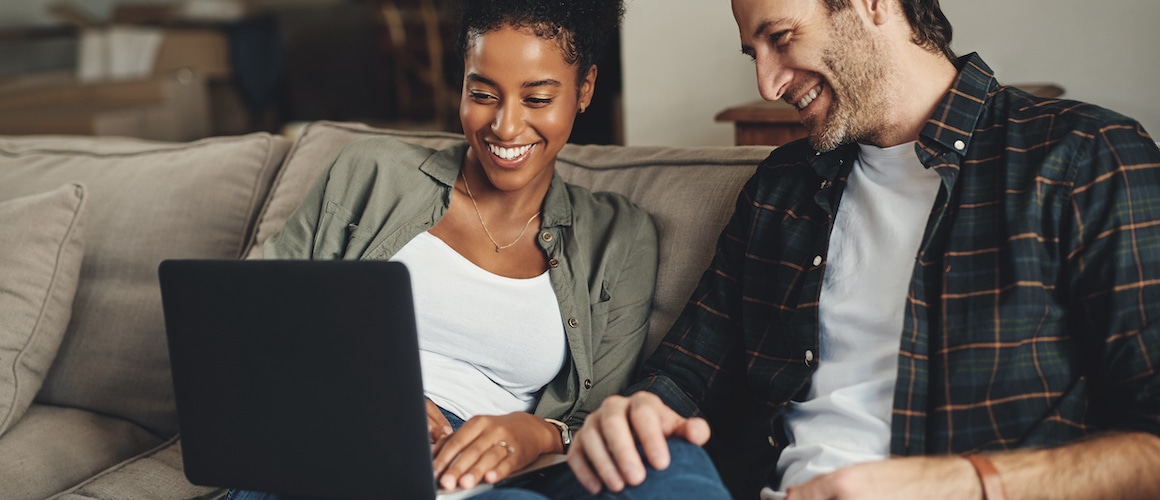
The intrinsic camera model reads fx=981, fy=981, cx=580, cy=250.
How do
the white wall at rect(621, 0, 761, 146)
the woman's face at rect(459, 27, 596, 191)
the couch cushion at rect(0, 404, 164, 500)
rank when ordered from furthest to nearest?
the white wall at rect(621, 0, 761, 146) → the couch cushion at rect(0, 404, 164, 500) → the woman's face at rect(459, 27, 596, 191)

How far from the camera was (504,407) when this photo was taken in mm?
1404

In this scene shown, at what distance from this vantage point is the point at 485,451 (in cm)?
112

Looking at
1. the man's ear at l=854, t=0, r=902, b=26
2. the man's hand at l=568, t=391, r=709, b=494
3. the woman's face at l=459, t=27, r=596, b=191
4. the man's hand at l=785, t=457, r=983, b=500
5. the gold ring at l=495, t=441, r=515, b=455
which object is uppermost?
the man's ear at l=854, t=0, r=902, b=26

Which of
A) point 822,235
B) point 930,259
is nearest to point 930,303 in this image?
point 930,259

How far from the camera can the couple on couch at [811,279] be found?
979 millimetres

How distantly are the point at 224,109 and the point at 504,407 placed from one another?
16.8ft

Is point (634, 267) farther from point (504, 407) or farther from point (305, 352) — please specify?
point (305, 352)

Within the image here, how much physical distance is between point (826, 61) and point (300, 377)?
70 cm

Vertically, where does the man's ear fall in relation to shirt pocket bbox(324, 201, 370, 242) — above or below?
above

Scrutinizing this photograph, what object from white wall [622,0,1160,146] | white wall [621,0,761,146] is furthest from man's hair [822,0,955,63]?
white wall [621,0,761,146]

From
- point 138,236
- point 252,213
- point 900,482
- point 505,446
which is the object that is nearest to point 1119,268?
point 900,482

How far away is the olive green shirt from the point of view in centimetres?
140

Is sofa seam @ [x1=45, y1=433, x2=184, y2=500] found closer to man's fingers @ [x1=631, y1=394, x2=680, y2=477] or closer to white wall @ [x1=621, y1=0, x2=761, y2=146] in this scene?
man's fingers @ [x1=631, y1=394, x2=680, y2=477]

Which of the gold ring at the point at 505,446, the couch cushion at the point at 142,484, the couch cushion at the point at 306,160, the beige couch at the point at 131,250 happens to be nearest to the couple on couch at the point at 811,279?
the gold ring at the point at 505,446
